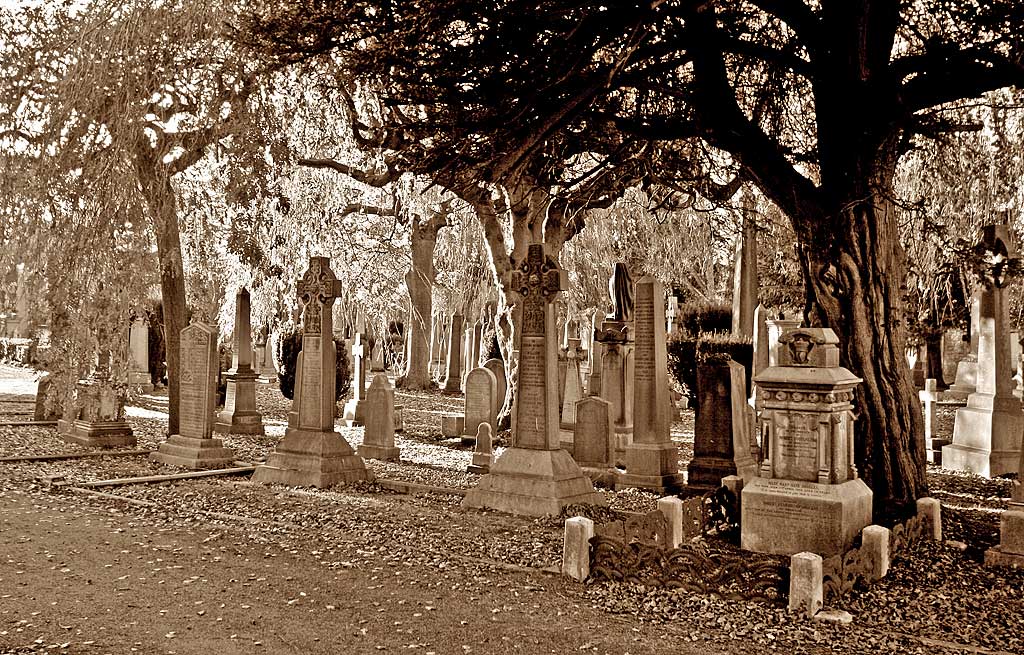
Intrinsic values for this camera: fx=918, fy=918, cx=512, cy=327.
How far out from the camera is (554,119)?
28.3 ft

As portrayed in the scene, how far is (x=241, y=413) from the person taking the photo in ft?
58.5

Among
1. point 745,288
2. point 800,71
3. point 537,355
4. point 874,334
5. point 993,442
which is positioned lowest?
point 993,442

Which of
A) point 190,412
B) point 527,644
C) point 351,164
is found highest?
point 351,164

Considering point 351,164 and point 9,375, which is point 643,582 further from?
point 9,375

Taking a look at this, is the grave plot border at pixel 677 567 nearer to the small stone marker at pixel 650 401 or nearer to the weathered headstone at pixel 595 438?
the small stone marker at pixel 650 401

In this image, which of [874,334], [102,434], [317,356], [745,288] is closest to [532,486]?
[317,356]

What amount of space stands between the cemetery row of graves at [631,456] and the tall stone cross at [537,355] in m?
0.02

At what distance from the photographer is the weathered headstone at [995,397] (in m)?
13.2

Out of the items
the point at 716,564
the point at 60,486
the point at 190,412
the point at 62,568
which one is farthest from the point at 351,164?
the point at 716,564

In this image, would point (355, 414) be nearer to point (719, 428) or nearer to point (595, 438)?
point (595, 438)

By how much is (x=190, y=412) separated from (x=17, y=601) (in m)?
7.26

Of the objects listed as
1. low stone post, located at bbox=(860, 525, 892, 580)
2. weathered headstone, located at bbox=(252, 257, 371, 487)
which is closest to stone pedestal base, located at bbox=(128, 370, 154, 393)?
weathered headstone, located at bbox=(252, 257, 371, 487)

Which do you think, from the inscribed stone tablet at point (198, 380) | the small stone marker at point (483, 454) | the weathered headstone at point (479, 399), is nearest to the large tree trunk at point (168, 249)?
the inscribed stone tablet at point (198, 380)

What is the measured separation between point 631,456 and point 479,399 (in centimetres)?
453
